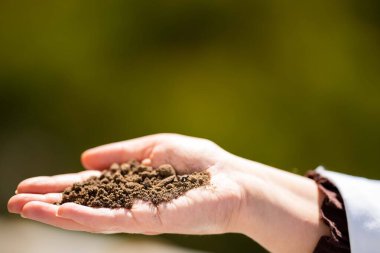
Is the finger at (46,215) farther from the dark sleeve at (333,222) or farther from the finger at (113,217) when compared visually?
the dark sleeve at (333,222)

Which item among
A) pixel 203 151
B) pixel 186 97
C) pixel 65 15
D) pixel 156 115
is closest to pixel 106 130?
pixel 156 115

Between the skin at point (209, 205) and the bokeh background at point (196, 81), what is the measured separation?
117 cm

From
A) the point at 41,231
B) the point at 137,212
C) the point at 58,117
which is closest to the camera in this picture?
the point at 137,212

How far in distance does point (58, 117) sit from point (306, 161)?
1.61 metres

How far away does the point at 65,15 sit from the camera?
341 centimetres

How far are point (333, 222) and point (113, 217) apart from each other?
0.78m

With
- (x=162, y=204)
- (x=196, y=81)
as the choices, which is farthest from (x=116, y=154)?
(x=196, y=81)

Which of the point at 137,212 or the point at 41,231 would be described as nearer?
the point at 137,212

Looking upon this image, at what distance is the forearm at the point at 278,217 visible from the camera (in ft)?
6.37

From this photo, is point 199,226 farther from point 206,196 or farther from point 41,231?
point 41,231

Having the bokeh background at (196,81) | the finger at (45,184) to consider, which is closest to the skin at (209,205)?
the finger at (45,184)

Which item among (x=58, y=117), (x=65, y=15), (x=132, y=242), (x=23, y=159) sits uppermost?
(x=65, y=15)

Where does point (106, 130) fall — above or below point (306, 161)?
Answer: above

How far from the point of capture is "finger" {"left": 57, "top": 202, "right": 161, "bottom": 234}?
1.75 meters
